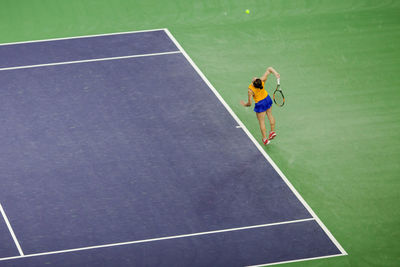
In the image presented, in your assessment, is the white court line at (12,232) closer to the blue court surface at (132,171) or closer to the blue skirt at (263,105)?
the blue court surface at (132,171)

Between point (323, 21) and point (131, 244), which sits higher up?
point (323, 21)

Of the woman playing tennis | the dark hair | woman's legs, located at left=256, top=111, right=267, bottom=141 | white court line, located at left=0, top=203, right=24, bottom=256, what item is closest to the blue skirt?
the woman playing tennis

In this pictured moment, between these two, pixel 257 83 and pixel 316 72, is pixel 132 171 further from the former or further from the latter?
pixel 316 72

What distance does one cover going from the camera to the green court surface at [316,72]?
16688 mm

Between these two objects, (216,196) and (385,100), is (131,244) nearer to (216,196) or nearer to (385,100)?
(216,196)

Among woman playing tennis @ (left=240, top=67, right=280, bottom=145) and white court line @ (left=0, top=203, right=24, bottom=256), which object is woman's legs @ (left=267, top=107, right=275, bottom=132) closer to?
woman playing tennis @ (left=240, top=67, right=280, bottom=145)

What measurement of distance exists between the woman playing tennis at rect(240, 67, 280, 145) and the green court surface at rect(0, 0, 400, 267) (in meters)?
0.42

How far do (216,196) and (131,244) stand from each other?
2119 mm

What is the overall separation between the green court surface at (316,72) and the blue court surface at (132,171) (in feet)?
1.79

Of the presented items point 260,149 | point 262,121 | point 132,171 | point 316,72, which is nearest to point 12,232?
point 132,171

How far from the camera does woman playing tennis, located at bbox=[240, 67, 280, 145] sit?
59.5 ft

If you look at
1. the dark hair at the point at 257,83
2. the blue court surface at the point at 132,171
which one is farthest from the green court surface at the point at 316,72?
the dark hair at the point at 257,83

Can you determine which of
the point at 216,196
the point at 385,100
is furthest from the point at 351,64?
the point at 216,196

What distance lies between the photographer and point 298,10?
24.5m
